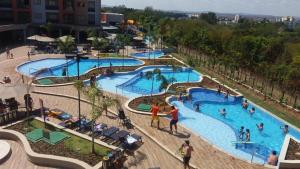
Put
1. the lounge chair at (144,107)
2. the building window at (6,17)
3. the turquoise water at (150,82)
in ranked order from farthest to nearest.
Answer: the building window at (6,17)
the turquoise water at (150,82)
the lounge chair at (144,107)

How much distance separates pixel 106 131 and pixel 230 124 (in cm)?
1241

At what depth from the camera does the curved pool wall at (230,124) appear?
869 inches

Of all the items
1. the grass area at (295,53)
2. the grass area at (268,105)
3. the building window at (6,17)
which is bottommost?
the grass area at (268,105)

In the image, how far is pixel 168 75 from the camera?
138 ft

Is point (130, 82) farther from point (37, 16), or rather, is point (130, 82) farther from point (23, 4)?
point (23, 4)

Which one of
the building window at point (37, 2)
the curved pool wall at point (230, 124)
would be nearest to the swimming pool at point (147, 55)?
the curved pool wall at point (230, 124)

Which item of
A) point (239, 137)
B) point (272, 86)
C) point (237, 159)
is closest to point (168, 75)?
point (272, 86)

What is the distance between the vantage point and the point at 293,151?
18.5m

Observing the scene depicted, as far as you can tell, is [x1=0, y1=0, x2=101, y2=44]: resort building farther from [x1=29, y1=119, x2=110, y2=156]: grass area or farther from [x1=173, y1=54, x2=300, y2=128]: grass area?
[x1=29, y1=119, x2=110, y2=156]: grass area

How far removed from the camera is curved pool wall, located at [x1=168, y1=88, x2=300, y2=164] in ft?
72.4

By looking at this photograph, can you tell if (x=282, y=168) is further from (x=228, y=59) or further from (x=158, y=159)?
(x=228, y=59)

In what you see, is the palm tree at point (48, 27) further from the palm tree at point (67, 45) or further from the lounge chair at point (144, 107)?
the lounge chair at point (144, 107)

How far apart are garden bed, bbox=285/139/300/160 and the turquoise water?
15142 millimetres

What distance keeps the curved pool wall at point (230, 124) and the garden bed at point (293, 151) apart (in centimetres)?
197
